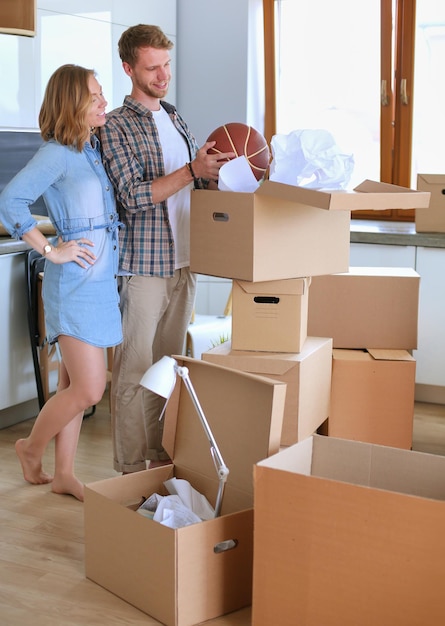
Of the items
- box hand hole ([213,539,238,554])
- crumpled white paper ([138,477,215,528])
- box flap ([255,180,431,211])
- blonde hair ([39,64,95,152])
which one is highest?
blonde hair ([39,64,95,152])

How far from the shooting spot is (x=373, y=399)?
327cm

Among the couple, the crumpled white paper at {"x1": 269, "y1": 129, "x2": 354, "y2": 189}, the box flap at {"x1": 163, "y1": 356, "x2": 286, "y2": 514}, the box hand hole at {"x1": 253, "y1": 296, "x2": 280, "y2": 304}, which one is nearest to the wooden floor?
the couple

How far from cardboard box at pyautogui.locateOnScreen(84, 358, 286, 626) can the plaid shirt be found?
528mm

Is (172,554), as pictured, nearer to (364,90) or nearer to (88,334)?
(88,334)

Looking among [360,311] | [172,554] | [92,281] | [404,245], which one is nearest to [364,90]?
[404,245]

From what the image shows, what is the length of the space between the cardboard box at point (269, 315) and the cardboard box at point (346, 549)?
2.16ft

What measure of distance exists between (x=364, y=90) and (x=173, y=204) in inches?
85.5

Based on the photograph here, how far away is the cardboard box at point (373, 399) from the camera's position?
10.6ft

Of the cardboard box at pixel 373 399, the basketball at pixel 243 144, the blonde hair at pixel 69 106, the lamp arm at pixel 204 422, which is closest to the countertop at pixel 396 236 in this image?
the cardboard box at pixel 373 399

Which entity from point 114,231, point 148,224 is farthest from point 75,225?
point 148,224

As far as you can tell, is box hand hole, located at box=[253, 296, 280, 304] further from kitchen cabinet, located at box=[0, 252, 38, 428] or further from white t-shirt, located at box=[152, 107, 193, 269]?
kitchen cabinet, located at box=[0, 252, 38, 428]

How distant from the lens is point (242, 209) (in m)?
2.71

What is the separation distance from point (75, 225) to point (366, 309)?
119cm

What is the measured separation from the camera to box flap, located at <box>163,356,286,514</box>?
2.39 meters
